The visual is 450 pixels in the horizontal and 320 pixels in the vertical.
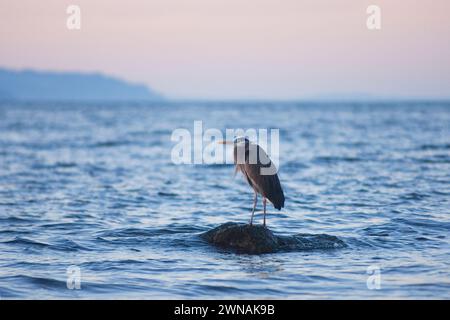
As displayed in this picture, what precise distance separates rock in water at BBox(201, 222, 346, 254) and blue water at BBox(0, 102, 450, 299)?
0.26m

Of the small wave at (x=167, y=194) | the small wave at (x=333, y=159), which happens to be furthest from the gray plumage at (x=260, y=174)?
the small wave at (x=333, y=159)

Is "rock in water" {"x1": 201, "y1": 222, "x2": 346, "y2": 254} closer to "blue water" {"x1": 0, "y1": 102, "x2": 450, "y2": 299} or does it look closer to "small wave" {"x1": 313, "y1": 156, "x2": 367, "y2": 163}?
"blue water" {"x1": 0, "y1": 102, "x2": 450, "y2": 299}

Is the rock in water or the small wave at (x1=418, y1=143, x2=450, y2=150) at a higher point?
the small wave at (x1=418, y1=143, x2=450, y2=150)

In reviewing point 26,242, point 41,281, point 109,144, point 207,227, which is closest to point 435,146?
point 109,144

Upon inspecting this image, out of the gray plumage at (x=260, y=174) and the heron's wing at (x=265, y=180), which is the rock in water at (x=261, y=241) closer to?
the gray plumage at (x=260, y=174)

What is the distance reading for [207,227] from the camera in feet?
43.1

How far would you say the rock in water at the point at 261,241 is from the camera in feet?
35.3

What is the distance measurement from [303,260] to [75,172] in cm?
1625

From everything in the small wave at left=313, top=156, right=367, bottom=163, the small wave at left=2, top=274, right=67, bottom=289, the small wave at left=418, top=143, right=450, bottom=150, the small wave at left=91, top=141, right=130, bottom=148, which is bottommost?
the small wave at left=2, top=274, right=67, bottom=289

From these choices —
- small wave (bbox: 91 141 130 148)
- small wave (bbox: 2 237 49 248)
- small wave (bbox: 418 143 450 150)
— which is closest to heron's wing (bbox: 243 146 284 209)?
small wave (bbox: 2 237 49 248)

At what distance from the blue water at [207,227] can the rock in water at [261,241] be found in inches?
10.1

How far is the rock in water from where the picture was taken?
10773mm

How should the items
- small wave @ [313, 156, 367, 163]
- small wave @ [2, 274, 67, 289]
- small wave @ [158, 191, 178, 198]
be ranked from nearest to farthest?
small wave @ [2, 274, 67, 289], small wave @ [158, 191, 178, 198], small wave @ [313, 156, 367, 163]
